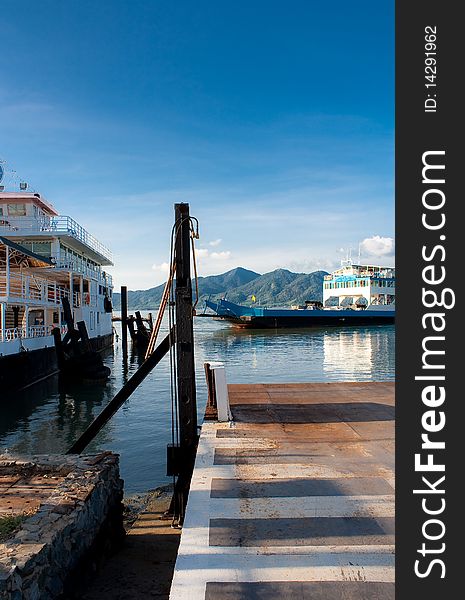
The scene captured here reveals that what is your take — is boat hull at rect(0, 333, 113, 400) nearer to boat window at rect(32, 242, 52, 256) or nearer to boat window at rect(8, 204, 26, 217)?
boat window at rect(32, 242, 52, 256)

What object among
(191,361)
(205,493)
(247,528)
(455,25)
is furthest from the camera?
(191,361)

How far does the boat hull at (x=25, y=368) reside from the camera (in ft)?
67.5

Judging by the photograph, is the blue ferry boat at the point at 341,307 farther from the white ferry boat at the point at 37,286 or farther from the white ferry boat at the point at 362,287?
the white ferry boat at the point at 37,286

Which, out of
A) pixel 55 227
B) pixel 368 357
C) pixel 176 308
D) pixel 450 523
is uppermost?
pixel 55 227

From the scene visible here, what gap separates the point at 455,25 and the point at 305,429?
626 cm

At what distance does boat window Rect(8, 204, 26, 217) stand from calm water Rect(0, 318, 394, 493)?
1272 cm

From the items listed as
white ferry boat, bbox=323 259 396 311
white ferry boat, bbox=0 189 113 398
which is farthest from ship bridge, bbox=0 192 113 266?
white ferry boat, bbox=323 259 396 311

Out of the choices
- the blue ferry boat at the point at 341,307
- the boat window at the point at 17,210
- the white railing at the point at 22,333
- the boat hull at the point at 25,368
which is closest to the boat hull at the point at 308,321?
the blue ferry boat at the point at 341,307

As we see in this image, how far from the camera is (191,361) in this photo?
7.52 meters

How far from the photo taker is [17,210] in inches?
1398

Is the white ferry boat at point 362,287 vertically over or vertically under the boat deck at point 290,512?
over

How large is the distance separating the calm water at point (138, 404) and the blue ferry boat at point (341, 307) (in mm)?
29083

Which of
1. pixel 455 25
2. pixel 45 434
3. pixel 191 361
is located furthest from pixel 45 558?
pixel 45 434

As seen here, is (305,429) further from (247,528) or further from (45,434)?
(45,434)
